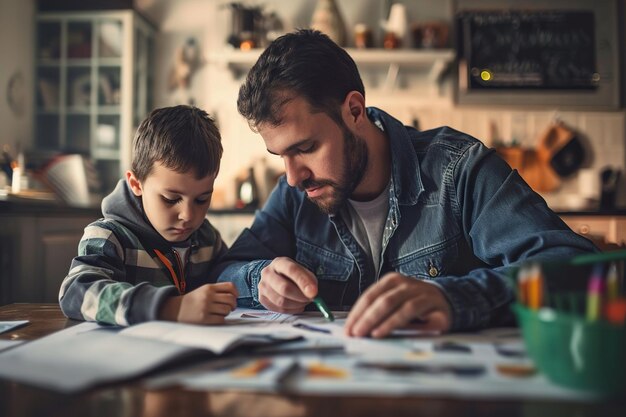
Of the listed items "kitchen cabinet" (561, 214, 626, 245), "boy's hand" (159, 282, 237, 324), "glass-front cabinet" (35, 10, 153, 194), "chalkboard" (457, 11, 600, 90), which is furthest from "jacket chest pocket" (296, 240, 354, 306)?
"chalkboard" (457, 11, 600, 90)

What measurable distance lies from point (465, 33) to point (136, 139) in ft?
9.68

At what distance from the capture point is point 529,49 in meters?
3.77

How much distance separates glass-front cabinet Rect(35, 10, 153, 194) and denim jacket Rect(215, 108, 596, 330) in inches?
97.1

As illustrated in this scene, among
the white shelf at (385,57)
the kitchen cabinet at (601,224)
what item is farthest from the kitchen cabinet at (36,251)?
the kitchen cabinet at (601,224)

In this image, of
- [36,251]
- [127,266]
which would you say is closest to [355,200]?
[127,266]

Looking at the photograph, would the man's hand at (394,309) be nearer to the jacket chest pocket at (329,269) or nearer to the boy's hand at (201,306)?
the boy's hand at (201,306)

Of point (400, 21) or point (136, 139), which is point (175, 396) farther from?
point (400, 21)

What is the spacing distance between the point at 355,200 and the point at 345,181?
143mm

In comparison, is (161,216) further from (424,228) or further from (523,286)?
(523,286)

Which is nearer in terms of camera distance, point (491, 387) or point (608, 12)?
point (491, 387)

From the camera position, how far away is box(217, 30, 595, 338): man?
3.76 ft

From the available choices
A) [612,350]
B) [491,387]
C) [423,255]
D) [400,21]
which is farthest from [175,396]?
[400,21]

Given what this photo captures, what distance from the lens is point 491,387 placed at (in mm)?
569

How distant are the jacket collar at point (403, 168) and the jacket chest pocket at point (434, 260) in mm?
119
